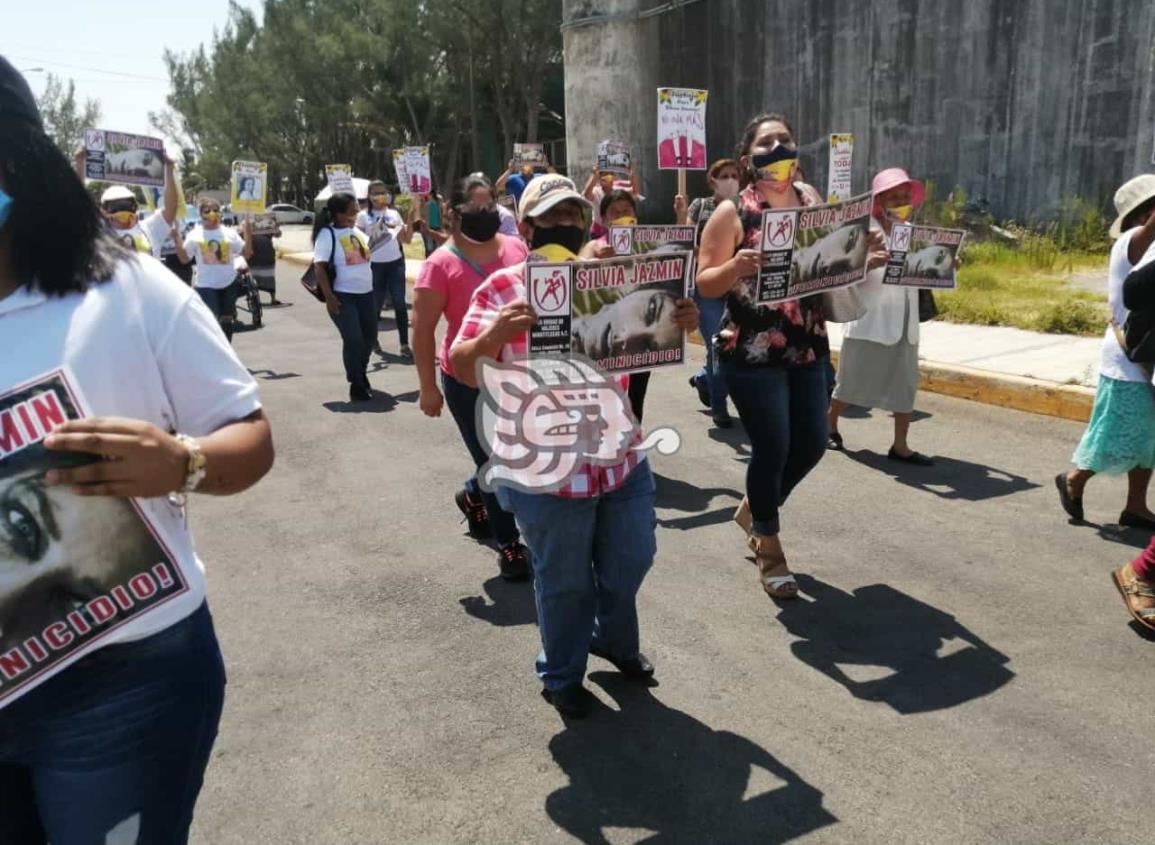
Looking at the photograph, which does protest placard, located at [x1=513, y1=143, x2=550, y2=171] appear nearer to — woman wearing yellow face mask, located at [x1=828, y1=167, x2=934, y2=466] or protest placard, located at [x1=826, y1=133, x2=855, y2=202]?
protest placard, located at [x1=826, y1=133, x2=855, y2=202]

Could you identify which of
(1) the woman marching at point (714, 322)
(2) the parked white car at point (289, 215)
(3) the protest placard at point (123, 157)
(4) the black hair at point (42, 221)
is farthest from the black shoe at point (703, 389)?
(2) the parked white car at point (289, 215)

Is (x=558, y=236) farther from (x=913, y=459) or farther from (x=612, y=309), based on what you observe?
(x=913, y=459)

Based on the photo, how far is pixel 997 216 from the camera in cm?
1642

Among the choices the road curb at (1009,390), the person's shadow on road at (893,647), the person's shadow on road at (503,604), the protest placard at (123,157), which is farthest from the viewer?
the protest placard at (123,157)

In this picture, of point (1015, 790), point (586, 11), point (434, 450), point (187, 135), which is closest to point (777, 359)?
point (1015, 790)

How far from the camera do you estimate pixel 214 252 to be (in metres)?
11.2

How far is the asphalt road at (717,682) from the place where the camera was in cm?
304

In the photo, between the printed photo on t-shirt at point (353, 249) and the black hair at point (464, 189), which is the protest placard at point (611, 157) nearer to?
the printed photo on t-shirt at point (353, 249)

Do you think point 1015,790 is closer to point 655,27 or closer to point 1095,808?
point 1095,808

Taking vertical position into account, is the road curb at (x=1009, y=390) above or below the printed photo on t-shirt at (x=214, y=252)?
below

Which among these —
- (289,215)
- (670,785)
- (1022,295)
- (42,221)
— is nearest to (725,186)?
(1022,295)

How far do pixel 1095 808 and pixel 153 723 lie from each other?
262cm

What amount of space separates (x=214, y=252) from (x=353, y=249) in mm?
2712

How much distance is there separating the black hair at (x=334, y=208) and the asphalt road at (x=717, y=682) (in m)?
3.67
